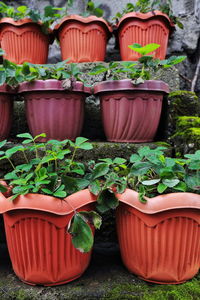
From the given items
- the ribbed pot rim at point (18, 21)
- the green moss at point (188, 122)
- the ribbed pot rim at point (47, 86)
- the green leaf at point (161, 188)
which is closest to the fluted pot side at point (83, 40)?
the ribbed pot rim at point (18, 21)

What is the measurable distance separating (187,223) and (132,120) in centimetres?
57

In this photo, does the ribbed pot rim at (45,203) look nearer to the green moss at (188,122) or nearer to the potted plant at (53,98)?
the potted plant at (53,98)

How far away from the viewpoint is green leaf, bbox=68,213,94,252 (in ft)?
2.23

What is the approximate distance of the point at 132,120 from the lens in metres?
1.16

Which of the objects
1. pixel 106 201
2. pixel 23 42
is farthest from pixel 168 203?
pixel 23 42

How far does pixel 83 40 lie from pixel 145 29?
16.5 inches

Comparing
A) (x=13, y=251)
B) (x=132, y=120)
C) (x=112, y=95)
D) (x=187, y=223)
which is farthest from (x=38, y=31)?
(x=187, y=223)

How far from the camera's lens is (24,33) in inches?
64.6

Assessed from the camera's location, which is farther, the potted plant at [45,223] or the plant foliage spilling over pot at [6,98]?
the plant foliage spilling over pot at [6,98]

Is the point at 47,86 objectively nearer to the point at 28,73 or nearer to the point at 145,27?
the point at 28,73

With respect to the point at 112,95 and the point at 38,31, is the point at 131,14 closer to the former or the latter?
the point at 38,31

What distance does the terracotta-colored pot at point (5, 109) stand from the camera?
3.79 ft

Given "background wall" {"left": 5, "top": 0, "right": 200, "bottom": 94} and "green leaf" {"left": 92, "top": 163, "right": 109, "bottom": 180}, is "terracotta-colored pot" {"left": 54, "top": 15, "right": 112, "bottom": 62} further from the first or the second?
"green leaf" {"left": 92, "top": 163, "right": 109, "bottom": 180}

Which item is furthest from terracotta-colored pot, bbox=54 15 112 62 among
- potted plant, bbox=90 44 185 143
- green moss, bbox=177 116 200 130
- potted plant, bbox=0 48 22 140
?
green moss, bbox=177 116 200 130
